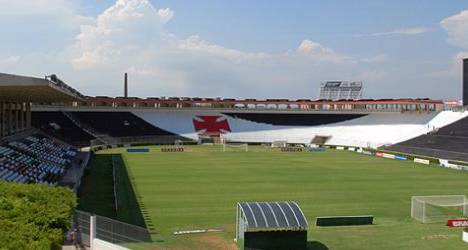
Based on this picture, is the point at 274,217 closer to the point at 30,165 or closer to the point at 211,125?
the point at 30,165

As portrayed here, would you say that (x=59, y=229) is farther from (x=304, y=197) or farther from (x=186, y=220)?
(x=304, y=197)

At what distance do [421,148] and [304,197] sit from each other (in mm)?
37273

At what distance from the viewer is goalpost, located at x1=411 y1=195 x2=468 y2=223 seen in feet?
89.5

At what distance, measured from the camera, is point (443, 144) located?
2672 inches

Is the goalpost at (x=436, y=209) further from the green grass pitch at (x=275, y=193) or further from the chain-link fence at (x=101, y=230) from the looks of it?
the chain-link fence at (x=101, y=230)

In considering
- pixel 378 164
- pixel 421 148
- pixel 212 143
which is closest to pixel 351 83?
pixel 212 143

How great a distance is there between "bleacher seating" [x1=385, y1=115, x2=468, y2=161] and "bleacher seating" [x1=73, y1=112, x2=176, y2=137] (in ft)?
125

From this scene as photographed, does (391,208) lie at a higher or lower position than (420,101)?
lower

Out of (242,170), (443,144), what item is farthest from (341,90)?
(242,170)

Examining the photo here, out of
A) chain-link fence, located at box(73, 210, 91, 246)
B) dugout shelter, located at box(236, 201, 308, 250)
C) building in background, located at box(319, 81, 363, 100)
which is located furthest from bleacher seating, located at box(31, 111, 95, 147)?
building in background, located at box(319, 81, 363, 100)

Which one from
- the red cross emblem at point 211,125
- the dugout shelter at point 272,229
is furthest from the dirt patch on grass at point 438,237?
the red cross emblem at point 211,125

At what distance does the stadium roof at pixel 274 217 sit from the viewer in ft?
66.7

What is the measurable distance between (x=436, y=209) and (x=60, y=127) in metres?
63.3

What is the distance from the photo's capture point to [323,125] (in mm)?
95938
